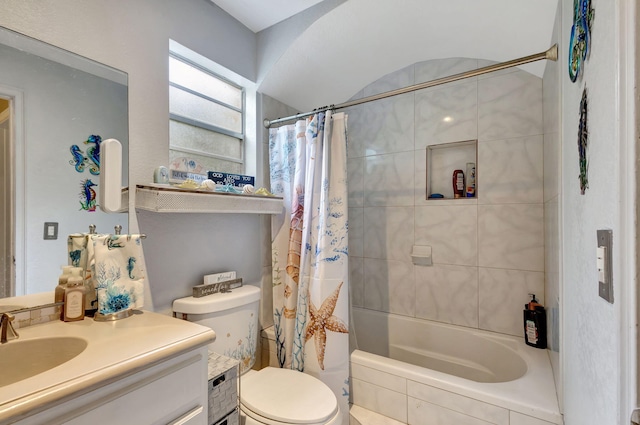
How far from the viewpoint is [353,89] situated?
2346 millimetres

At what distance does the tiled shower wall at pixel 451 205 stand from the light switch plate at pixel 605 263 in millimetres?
1489

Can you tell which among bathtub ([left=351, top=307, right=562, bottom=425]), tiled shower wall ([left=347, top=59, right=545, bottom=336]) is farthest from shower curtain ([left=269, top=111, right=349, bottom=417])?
tiled shower wall ([left=347, top=59, right=545, bottom=336])

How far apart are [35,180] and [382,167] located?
78.9 inches

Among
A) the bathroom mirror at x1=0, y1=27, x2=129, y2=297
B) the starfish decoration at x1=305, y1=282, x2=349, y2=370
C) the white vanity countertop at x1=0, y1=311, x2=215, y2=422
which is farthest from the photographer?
the starfish decoration at x1=305, y1=282, x2=349, y2=370

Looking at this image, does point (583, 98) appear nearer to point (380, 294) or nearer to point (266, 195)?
point (266, 195)

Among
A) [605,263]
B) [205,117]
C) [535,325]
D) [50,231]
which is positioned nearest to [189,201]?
[50,231]

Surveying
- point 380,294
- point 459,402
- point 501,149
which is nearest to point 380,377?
point 459,402

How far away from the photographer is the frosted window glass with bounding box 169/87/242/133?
5.52 ft

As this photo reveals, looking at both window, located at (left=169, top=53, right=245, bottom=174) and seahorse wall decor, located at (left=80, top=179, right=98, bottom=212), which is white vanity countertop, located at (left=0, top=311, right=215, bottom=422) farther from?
window, located at (left=169, top=53, right=245, bottom=174)

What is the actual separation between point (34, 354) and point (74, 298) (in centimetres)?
20

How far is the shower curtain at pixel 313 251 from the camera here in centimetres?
160

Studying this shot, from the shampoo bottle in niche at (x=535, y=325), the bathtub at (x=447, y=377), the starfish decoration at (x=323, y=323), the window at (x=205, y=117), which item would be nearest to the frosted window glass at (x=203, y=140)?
the window at (x=205, y=117)

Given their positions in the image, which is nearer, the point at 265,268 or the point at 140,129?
the point at 140,129

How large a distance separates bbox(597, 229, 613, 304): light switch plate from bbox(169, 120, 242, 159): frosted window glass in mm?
1791
